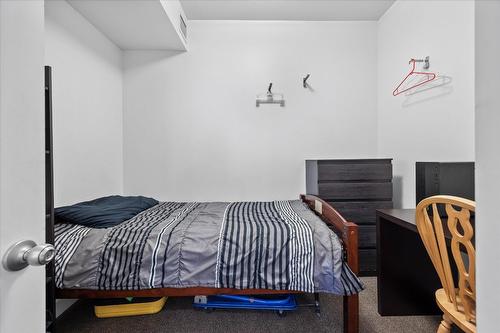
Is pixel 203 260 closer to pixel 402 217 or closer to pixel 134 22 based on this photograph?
pixel 402 217

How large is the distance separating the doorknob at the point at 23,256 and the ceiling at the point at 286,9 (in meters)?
2.80

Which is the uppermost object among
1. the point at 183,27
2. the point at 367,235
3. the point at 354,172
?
the point at 183,27

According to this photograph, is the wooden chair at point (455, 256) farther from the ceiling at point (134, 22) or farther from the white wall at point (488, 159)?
the ceiling at point (134, 22)

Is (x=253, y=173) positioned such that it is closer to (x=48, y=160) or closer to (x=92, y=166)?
(x=92, y=166)

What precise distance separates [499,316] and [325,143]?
2.64 metres

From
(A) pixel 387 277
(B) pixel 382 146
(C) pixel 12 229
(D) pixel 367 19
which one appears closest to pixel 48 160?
(C) pixel 12 229

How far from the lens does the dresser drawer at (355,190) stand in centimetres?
236

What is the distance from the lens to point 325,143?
3.00 m

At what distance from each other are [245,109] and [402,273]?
7.18 feet

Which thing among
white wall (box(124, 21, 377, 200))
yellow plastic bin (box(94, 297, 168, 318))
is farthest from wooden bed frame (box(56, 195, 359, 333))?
white wall (box(124, 21, 377, 200))

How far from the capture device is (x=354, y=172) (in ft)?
7.77

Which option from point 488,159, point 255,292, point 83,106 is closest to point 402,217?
point 255,292

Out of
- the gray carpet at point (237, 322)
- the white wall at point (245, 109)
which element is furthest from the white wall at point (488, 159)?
the white wall at point (245, 109)

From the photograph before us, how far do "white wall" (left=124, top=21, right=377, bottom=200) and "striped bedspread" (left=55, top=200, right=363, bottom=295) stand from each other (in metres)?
1.40
